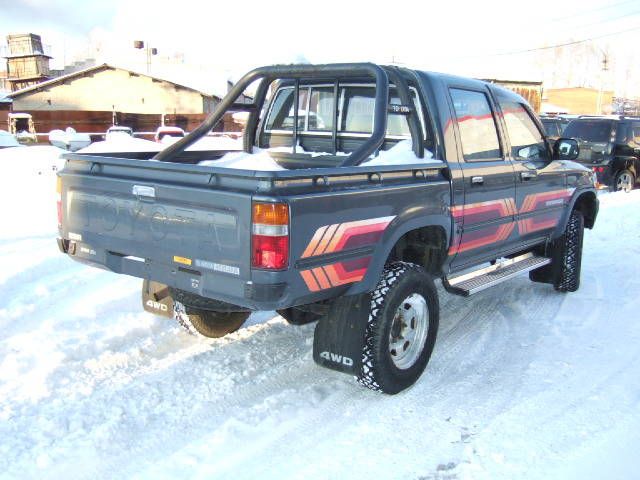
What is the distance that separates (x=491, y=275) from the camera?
5.12 m

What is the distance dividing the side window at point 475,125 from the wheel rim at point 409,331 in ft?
4.04

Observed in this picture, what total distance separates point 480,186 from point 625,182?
37.3 ft

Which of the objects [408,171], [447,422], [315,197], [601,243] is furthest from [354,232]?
[601,243]

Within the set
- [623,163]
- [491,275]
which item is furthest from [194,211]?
[623,163]

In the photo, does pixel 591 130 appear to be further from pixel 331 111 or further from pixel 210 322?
pixel 210 322

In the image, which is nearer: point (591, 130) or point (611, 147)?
point (611, 147)

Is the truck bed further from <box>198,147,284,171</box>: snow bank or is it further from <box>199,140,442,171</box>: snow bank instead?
<box>198,147,284,171</box>: snow bank

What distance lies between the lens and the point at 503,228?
5.09 m

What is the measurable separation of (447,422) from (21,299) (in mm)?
3747

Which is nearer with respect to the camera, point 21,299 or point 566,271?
point 21,299

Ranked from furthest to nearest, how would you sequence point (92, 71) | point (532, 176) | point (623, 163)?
point (92, 71)
point (623, 163)
point (532, 176)

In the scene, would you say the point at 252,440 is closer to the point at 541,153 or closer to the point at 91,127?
the point at 541,153

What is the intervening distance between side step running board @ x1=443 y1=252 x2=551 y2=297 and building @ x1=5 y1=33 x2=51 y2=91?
57.3m

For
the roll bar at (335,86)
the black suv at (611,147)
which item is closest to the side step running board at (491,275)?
the roll bar at (335,86)
